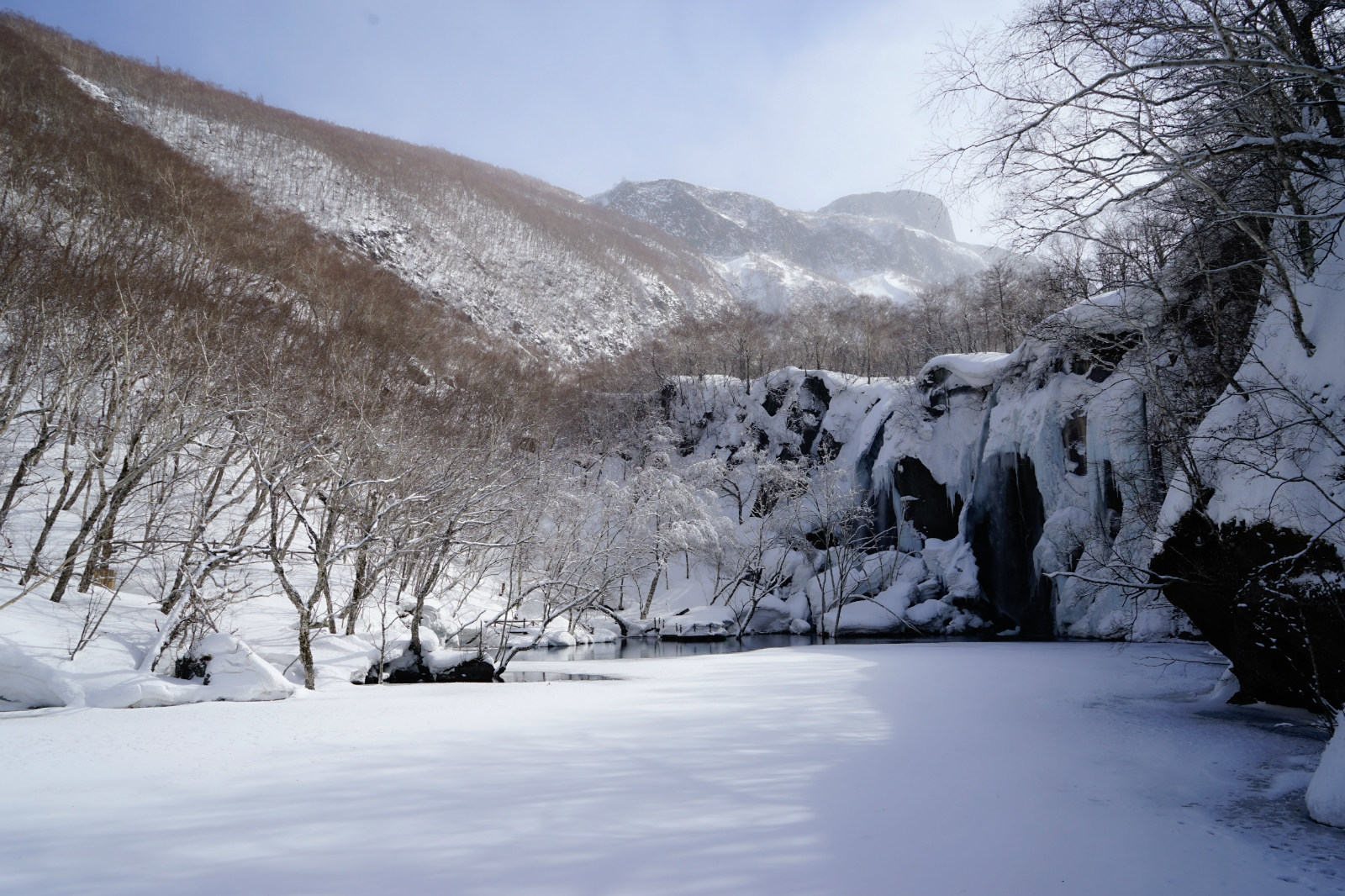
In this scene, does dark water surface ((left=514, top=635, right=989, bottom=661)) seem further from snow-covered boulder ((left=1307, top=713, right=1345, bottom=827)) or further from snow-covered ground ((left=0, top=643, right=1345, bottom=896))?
snow-covered boulder ((left=1307, top=713, right=1345, bottom=827))

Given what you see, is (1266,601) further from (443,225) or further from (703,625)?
(443,225)

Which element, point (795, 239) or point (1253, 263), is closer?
point (1253, 263)

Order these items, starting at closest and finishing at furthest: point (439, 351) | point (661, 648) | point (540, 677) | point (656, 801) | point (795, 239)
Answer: point (656, 801) → point (540, 677) → point (661, 648) → point (439, 351) → point (795, 239)

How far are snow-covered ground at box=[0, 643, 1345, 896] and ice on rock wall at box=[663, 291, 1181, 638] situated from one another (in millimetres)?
7378

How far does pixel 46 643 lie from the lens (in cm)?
827

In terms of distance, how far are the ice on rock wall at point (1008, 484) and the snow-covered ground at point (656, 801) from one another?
7378mm

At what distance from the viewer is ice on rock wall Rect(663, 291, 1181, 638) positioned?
1568 centimetres

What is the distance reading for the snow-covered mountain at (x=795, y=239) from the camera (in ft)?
368

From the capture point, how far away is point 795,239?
12212 cm

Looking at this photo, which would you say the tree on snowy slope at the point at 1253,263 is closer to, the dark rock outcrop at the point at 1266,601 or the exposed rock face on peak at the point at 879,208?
the dark rock outcrop at the point at 1266,601

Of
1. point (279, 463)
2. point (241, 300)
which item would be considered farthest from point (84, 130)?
point (279, 463)

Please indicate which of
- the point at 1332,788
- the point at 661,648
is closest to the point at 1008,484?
the point at 661,648

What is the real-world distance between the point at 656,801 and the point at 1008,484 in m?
20.3

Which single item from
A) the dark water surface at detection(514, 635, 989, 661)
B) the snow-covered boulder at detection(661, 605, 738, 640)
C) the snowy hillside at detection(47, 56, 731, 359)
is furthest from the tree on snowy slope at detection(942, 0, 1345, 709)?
the snowy hillside at detection(47, 56, 731, 359)
